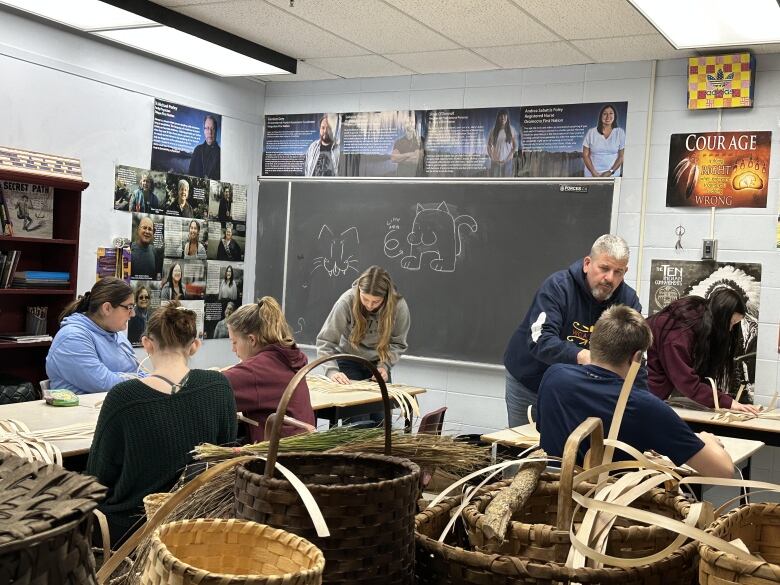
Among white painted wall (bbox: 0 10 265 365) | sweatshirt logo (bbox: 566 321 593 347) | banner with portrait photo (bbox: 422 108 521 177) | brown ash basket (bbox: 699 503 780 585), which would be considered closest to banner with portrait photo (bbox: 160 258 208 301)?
white painted wall (bbox: 0 10 265 365)

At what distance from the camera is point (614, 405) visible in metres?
2.81

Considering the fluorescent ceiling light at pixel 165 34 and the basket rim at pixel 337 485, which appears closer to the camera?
the basket rim at pixel 337 485

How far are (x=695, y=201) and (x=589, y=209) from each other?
0.72m

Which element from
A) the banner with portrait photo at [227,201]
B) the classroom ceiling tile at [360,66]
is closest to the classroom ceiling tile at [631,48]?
the classroom ceiling tile at [360,66]

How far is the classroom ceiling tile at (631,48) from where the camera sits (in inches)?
221

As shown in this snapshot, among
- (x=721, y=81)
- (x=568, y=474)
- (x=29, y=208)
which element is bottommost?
(x=568, y=474)

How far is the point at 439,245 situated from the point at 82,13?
3.05 m

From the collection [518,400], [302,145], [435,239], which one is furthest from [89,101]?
[518,400]

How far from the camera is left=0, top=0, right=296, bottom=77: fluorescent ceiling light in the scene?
5.18 m

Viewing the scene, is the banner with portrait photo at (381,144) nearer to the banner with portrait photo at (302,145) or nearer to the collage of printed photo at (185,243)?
Result: the banner with portrait photo at (302,145)

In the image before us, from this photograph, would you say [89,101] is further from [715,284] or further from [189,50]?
[715,284]

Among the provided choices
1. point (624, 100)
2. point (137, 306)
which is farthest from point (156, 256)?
point (624, 100)

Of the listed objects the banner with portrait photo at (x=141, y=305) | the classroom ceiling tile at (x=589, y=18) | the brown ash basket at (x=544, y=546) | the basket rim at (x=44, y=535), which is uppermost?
the classroom ceiling tile at (x=589, y=18)

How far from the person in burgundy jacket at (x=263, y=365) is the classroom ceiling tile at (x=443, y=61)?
306cm
